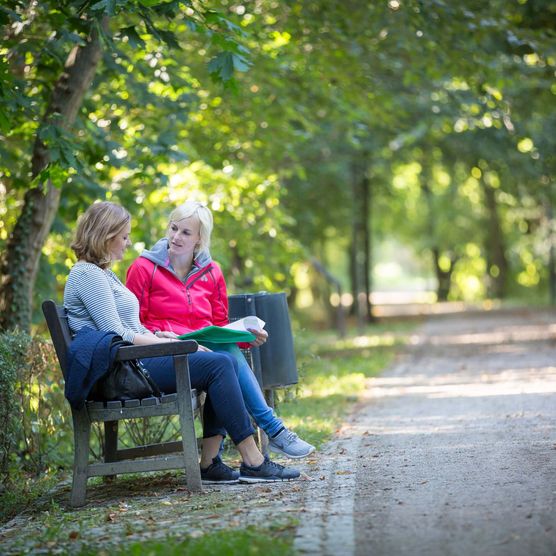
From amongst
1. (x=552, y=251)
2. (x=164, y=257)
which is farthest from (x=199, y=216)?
(x=552, y=251)

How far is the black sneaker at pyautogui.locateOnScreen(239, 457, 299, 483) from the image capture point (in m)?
6.21

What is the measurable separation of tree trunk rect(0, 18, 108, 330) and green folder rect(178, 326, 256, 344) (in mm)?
3045

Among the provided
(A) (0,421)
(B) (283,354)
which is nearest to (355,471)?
(B) (283,354)

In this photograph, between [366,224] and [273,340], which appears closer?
[273,340]

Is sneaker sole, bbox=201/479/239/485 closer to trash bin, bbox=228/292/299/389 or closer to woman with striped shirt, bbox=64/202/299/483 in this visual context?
woman with striped shirt, bbox=64/202/299/483

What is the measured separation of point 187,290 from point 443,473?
1995 millimetres

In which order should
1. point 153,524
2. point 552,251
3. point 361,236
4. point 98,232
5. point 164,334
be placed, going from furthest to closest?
1. point 552,251
2. point 361,236
3. point 164,334
4. point 98,232
5. point 153,524

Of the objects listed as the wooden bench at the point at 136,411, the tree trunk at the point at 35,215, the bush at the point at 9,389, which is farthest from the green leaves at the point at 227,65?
the bush at the point at 9,389

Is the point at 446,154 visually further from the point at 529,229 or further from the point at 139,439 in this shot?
the point at 139,439

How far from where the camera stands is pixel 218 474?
640 centimetres

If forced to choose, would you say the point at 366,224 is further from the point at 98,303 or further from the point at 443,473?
the point at 98,303

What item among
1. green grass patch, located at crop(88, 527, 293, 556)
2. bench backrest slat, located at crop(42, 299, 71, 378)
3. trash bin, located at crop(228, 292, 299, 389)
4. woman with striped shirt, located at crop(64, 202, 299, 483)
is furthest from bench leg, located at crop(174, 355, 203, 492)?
green grass patch, located at crop(88, 527, 293, 556)

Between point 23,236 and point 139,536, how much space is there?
4609 millimetres

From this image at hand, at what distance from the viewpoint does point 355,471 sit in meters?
6.34
